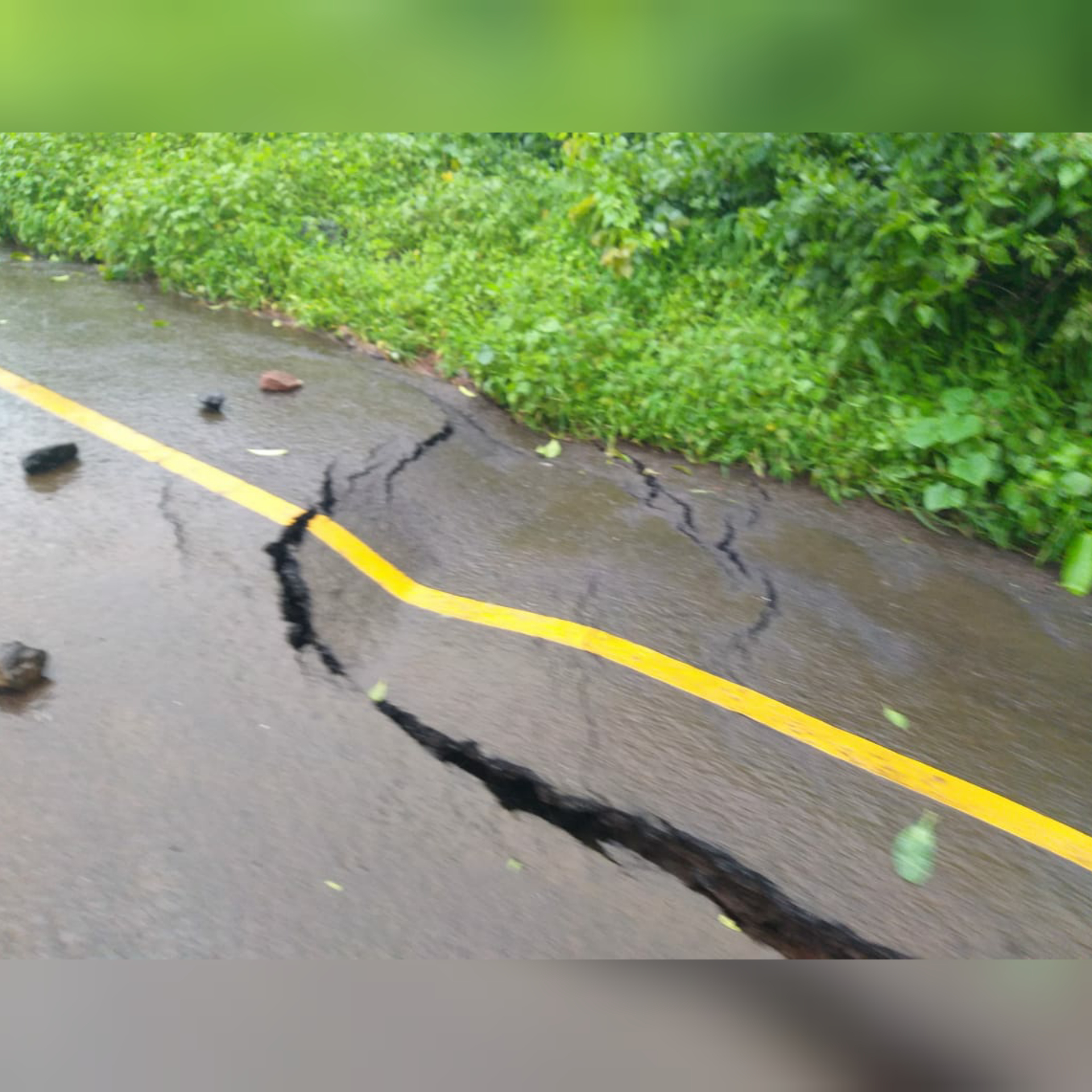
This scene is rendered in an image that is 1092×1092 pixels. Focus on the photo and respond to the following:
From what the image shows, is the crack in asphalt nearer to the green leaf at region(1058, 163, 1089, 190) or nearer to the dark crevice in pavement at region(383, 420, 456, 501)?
the dark crevice in pavement at region(383, 420, 456, 501)

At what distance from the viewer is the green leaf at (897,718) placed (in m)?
2.57

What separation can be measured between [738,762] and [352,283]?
180 inches

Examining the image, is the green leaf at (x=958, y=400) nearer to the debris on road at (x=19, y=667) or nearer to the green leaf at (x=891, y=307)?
the green leaf at (x=891, y=307)

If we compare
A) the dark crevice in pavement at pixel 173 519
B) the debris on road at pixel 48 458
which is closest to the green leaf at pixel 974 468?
the dark crevice in pavement at pixel 173 519

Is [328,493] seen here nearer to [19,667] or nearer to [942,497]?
[19,667]

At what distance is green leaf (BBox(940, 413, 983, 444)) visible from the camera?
395 cm

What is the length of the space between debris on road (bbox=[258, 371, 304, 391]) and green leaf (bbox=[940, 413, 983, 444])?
3104 mm

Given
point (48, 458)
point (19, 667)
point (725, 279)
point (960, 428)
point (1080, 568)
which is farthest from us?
point (725, 279)

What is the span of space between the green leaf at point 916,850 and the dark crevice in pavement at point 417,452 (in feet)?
7.59

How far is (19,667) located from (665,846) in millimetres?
1733

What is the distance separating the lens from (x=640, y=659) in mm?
2787

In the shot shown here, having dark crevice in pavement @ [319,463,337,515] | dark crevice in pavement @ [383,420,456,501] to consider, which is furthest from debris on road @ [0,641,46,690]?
dark crevice in pavement @ [383,420,456,501]

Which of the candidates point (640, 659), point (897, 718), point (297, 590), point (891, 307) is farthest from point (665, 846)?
point (891, 307)

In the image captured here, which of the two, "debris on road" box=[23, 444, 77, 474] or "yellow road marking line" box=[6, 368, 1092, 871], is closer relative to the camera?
"yellow road marking line" box=[6, 368, 1092, 871]
